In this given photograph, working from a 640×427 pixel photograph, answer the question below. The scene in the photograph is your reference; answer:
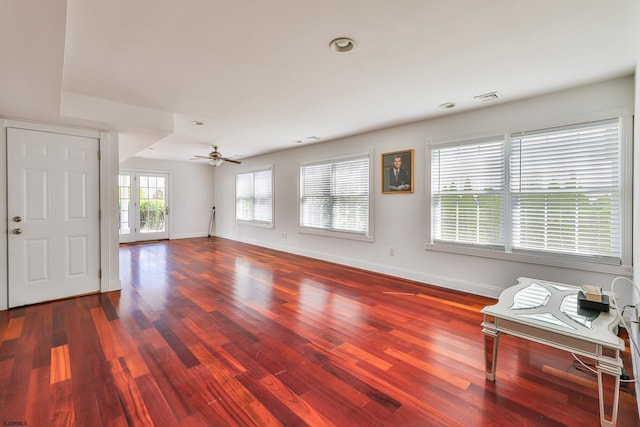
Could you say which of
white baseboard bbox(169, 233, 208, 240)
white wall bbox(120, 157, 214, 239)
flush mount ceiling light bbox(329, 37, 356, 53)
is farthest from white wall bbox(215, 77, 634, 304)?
white baseboard bbox(169, 233, 208, 240)

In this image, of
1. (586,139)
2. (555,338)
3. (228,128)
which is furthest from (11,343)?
(586,139)

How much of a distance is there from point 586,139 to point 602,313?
205cm

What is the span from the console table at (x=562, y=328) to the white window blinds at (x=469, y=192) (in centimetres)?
157

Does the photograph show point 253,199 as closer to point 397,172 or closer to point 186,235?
point 186,235

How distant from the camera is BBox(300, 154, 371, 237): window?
17.3 feet

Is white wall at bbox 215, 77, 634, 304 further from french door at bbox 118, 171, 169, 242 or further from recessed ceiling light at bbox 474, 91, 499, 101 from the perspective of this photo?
french door at bbox 118, 171, 169, 242

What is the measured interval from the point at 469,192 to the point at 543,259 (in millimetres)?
1127

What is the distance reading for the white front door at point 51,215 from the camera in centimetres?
342

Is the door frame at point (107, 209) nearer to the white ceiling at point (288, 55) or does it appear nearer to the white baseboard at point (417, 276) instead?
the white ceiling at point (288, 55)

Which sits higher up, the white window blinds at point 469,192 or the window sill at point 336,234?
the white window blinds at point 469,192

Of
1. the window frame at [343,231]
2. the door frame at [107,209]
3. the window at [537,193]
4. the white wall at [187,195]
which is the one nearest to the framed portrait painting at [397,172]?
the window frame at [343,231]

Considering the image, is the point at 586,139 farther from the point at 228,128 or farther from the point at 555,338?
the point at 228,128

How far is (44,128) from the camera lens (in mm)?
3553

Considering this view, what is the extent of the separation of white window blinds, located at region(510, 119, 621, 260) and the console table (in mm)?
1161
